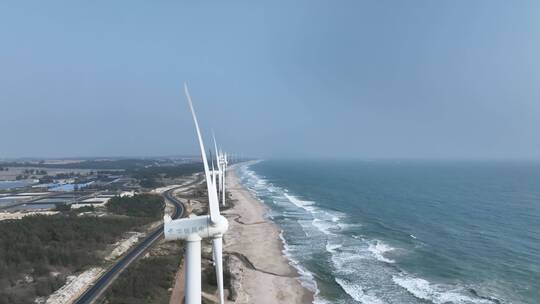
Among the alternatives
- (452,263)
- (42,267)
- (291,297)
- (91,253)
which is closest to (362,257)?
(452,263)

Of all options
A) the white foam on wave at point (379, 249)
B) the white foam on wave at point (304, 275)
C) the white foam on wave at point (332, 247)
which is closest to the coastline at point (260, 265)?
the white foam on wave at point (304, 275)

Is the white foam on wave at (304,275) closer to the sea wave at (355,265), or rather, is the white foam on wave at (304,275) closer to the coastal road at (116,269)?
the sea wave at (355,265)

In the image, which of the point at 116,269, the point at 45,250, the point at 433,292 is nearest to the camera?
the point at 433,292

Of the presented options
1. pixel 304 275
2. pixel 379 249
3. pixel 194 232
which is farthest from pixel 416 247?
pixel 194 232

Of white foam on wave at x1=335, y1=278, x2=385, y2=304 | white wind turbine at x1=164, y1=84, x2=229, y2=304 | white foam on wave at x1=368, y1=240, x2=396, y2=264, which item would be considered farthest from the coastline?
white wind turbine at x1=164, y1=84, x2=229, y2=304

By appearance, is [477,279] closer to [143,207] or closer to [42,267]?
[42,267]

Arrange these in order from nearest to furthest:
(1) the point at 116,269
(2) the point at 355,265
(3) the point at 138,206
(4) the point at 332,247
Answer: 1. (1) the point at 116,269
2. (2) the point at 355,265
3. (4) the point at 332,247
4. (3) the point at 138,206

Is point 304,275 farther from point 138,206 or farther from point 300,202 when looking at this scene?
point 300,202
